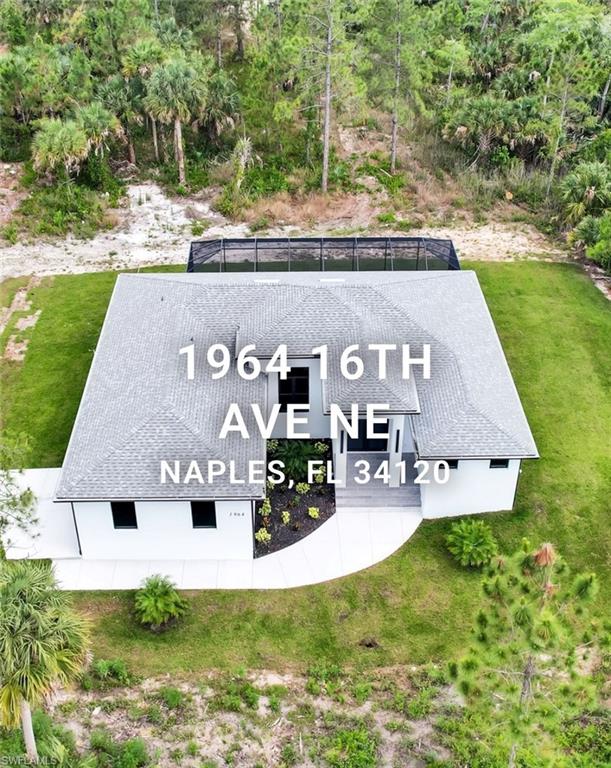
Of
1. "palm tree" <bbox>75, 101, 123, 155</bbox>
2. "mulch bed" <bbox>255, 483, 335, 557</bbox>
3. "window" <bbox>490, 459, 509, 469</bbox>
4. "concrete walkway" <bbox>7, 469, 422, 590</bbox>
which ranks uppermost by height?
"palm tree" <bbox>75, 101, 123, 155</bbox>

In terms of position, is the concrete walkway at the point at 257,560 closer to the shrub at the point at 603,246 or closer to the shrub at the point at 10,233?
the shrub at the point at 603,246

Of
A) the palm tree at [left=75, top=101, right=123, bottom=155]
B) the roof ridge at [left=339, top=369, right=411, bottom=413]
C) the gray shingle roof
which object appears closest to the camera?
the gray shingle roof

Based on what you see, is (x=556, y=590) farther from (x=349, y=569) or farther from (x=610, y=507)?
(x=610, y=507)

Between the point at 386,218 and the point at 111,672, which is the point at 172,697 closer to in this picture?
the point at 111,672

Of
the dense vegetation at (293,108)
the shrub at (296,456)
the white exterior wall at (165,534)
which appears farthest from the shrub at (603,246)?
the white exterior wall at (165,534)

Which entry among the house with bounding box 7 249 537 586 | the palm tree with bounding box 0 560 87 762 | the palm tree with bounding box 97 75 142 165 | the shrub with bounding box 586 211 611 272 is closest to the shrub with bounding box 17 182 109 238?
the palm tree with bounding box 97 75 142 165

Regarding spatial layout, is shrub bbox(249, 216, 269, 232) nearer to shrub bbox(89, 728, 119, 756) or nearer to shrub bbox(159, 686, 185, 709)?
shrub bbox(159, 686, 185, 709)

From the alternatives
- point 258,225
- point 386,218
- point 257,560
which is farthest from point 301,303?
point 386,218

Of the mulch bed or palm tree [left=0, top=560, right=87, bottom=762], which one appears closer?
palm tree [left=0, top=560, right=87, bottom=762]

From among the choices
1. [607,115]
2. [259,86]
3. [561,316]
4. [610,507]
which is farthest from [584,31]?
[610,507]
